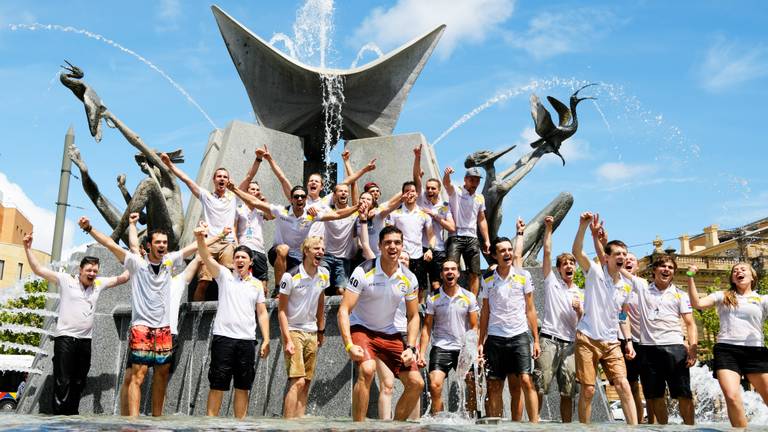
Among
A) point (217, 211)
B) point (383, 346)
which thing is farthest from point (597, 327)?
point (217, 211)

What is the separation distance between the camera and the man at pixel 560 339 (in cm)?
802

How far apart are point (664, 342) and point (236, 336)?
4.08 metres

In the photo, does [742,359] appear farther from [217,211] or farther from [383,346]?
[217,211]

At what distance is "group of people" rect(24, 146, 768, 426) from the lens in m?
6.62

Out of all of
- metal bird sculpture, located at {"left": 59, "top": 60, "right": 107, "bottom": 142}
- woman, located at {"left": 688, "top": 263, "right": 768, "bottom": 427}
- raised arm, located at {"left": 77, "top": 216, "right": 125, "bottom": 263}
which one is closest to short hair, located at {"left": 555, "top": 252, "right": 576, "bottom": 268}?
woman, located at {"left": 688, "top": 263, "right": 768, "bottom": 427}

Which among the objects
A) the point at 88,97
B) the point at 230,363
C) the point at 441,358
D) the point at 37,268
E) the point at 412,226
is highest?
the point at 88,97

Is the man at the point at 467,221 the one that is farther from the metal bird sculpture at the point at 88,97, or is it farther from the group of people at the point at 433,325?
the metal bird sculpture at the point at 88,97

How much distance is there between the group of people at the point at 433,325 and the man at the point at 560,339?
0.01 metres

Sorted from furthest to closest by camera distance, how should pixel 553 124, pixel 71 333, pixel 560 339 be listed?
pixel 553 124
pixel 560 339
pixel 71 333

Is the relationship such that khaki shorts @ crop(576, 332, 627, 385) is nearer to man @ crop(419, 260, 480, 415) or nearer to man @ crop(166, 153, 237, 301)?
man @ crop(419, 260, 480, 415)

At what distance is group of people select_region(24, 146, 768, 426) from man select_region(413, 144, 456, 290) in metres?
1.41

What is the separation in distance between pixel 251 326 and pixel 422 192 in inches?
153

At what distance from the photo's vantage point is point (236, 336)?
710 centimetres

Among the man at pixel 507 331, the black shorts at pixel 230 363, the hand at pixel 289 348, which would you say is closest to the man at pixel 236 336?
the black shorts at pixel 230 363
